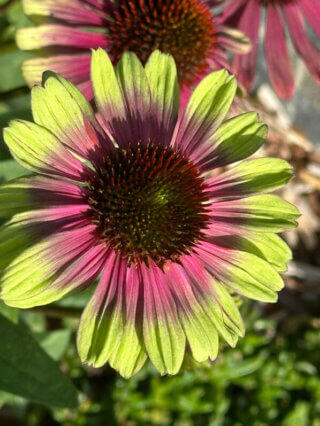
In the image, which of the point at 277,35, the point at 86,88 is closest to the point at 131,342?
the point at 86,88

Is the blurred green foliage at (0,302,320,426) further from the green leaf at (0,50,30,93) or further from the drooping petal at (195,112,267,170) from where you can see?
the drooping petal at (195,112,267,170)

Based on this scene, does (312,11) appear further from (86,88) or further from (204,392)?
(204,392)

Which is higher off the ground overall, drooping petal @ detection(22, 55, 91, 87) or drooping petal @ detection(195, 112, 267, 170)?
drooping petal @ detection(22, 55, 91, 87)

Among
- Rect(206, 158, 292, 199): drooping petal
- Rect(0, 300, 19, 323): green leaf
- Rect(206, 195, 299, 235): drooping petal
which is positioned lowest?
Rect(0, 300, 19, 323): green leaf

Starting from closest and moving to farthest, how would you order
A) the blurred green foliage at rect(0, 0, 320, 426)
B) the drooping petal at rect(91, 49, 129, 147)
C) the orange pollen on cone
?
the drooping petal at rect(91, 49, 129, 147) < the orange pollen on cone < the blurred green foliage at rect(0, 0, 320, 426)

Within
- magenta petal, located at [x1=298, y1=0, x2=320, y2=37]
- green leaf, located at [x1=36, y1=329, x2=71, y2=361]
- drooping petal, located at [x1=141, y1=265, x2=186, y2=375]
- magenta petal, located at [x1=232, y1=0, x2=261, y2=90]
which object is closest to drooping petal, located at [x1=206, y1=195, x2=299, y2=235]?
drooping petal, located at [x1=141, y1=265, x2=186, y2=375]

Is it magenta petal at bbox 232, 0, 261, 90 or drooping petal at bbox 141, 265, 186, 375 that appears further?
magenta petal at bbox 232, 0, 261, 90

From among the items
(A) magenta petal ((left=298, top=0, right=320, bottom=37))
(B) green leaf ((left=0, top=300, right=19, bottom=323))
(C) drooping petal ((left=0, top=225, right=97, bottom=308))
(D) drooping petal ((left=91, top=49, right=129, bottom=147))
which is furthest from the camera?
(A) magenta petal ((left=298, top=0, right=320, bottom=37))
